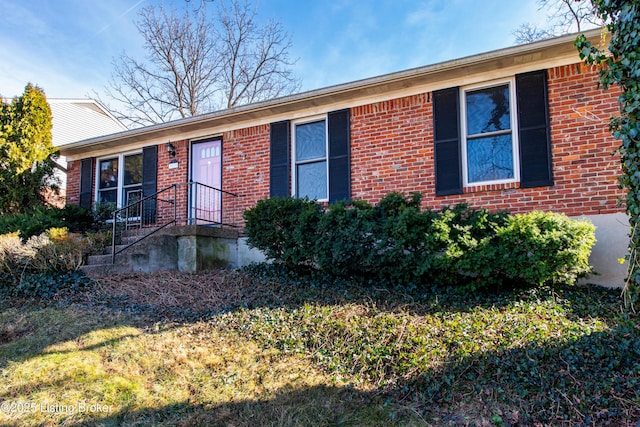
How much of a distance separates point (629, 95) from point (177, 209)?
303 inches

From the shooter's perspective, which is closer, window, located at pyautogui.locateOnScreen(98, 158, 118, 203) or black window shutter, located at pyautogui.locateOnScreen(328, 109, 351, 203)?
black window shutter, located at pyautogui.locateOnScreen(328, 109, 351, 203)

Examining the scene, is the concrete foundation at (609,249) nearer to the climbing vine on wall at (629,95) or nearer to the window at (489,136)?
the window at (489,136)

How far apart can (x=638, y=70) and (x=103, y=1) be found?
859 centimetres

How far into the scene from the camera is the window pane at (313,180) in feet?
24.5

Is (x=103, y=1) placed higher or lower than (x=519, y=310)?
higher

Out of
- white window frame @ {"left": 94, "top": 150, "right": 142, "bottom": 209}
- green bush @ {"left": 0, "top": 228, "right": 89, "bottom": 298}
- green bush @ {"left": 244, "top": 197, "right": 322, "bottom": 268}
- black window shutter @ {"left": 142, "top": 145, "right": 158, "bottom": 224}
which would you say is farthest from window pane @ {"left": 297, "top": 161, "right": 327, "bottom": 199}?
white window frame @ {"left": 94, "top": 150, "right": 142, "bottom": 209}

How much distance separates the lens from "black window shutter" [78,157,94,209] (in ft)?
32.8

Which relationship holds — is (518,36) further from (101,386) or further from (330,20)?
(101,386)

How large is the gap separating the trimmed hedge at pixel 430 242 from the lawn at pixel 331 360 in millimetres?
310

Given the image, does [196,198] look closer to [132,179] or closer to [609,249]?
[132,179]

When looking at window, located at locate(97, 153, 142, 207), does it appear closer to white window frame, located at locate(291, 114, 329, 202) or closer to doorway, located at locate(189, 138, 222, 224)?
doorway, located at locate(189, 138, 222, 224)

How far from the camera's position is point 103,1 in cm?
793

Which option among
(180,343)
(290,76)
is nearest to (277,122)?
(180,343)

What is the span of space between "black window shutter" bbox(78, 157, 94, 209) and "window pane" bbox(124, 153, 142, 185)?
3.24 ft
